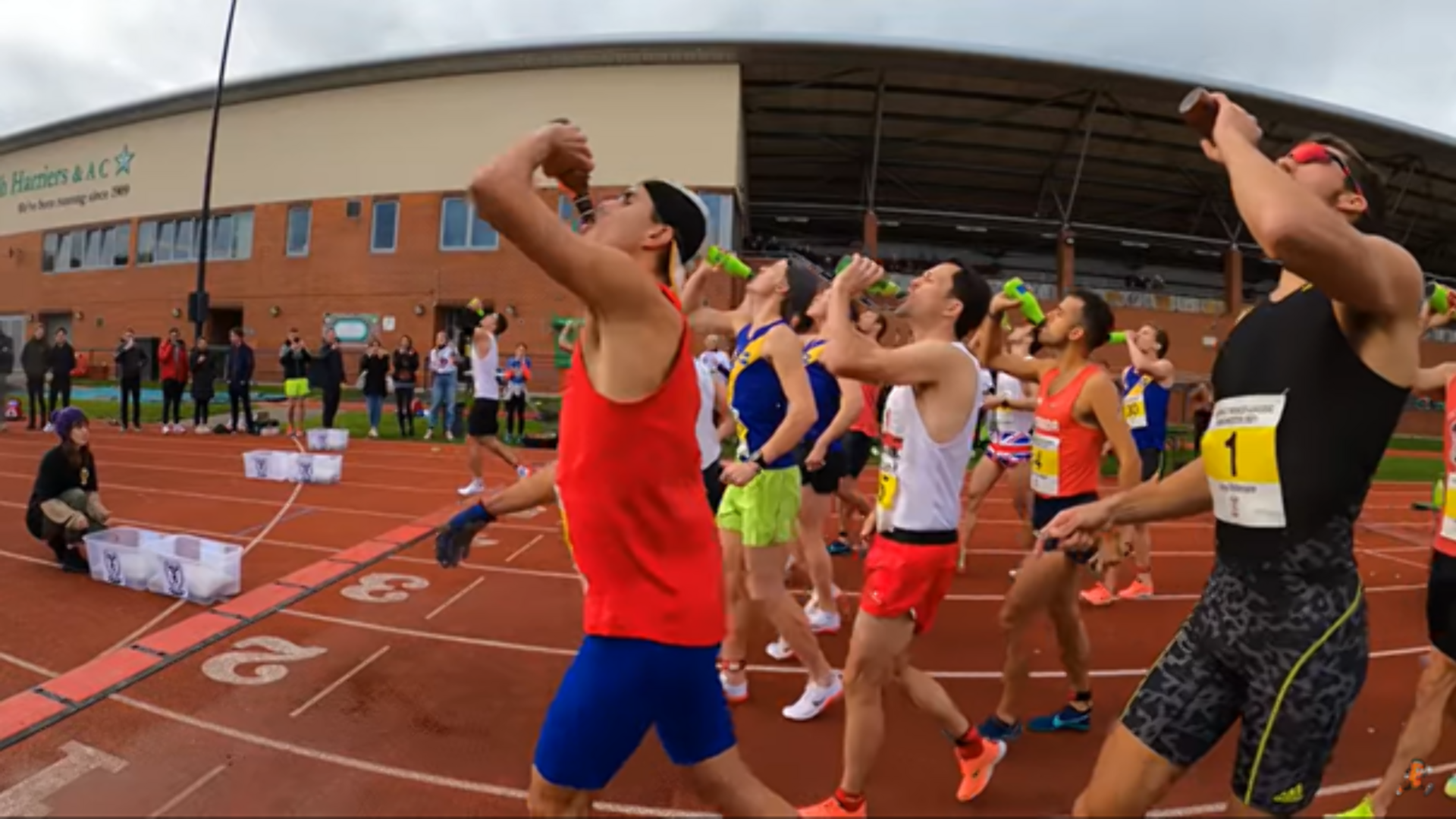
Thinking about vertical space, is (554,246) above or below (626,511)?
above

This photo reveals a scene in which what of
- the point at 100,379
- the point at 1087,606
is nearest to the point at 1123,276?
the point at 1087,606

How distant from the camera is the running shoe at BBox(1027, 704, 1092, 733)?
365 centimetres

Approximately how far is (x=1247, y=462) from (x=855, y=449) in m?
4.70

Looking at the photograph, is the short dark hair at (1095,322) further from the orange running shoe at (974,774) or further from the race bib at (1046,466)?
the orange running shoe at (974,774)

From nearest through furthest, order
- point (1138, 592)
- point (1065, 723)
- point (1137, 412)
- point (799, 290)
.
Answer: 1. point (1065, 723)
2. point (799, 290)
3. point (1138, 592)
4. point (1137, 412)

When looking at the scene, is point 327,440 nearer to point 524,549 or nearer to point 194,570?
point 524,549

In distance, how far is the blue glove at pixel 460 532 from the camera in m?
2.25

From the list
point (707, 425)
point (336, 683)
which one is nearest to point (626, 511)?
point (707, 425)

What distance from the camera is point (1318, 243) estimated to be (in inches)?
59.9

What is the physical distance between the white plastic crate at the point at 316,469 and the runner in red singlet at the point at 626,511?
8795 mm

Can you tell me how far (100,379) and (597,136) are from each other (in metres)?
19.2

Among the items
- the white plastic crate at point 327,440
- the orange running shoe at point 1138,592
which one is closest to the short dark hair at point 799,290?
the orange running shoe at point 1138,592

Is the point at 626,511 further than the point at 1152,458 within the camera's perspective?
No

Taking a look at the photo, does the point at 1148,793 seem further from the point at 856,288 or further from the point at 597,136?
the point at 597,136
